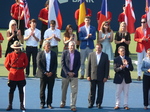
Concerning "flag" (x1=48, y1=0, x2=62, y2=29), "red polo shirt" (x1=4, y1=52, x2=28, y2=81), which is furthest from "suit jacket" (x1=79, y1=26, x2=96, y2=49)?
"red polo shirt" (x1=4, y1=52, x2=28, y2=81)

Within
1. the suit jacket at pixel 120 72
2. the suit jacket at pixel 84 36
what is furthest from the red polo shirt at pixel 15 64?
the suit jacket at pixel 84 36

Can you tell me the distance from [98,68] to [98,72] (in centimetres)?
12

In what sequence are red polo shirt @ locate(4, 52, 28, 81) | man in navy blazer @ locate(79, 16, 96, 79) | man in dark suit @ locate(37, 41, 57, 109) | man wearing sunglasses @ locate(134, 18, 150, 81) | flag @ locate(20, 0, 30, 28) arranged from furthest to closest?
flag @ locate(20, 0, 30, 28) < man in navy blazer @ locate(79, 16, 96, 79) < man wearing sunglasses @ locate(134, 18, 150, 81) < man in dark suit @ locate(37, 41, 57, 109) < red polo shirt @ locate(4, 52, 28, 81)

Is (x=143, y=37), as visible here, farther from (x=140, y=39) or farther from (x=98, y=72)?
(x=98, y=72)

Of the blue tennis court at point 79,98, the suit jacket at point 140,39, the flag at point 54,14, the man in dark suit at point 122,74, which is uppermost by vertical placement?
the flag at point 54,14

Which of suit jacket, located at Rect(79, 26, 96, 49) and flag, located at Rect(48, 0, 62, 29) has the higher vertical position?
flag, located at Rect(48, 0, 62, 29)

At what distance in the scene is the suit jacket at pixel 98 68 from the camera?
15.7 metres

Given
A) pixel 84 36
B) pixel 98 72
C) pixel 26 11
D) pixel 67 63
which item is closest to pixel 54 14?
pixel 84 36

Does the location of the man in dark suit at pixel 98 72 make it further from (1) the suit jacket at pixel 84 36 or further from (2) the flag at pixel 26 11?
(2) the flag at pixel 26 11

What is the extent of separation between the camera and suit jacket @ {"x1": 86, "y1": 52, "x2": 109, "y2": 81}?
15742mm

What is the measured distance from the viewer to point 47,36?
752 inches

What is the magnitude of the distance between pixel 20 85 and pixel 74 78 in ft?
5.31

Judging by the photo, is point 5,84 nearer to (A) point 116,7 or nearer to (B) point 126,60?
(B) point 126,60

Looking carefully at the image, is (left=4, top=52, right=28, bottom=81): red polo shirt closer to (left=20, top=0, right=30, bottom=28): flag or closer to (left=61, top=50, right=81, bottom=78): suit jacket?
(left=61, top=50, right=81, bottom=78): suit jacket
